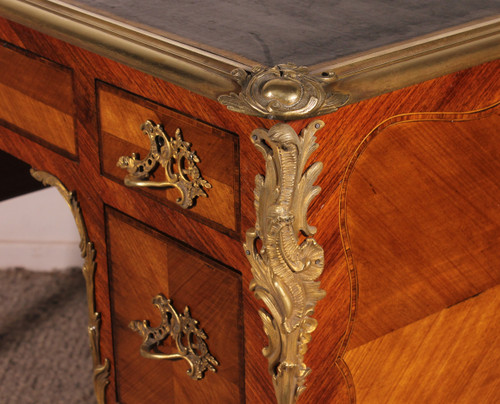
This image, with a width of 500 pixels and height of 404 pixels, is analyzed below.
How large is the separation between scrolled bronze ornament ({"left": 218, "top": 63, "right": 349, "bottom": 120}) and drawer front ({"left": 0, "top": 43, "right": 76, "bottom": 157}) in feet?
1.20

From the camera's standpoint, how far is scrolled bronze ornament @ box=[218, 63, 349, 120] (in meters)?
0.77

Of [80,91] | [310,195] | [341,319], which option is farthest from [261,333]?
[80,91]

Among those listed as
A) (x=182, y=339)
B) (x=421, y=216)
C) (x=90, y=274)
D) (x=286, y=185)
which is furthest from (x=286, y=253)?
(x=90, y=274)

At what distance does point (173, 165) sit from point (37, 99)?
29 cm

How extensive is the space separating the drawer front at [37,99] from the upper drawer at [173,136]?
81mm

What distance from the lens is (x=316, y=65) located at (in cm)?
82

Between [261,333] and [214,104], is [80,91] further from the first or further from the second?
[261,333]

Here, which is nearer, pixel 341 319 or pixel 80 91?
pixel 341 319

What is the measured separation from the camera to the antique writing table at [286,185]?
84 cm

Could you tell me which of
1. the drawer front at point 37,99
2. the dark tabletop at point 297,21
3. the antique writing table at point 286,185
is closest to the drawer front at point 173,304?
the antique writing table at point 286,185

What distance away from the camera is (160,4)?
1048mm

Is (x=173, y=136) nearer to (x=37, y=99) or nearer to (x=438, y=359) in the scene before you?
(x=37, y=99)

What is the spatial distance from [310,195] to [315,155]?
0.04 m

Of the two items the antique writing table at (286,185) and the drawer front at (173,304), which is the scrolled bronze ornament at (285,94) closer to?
the antique writing table at (286,185)
